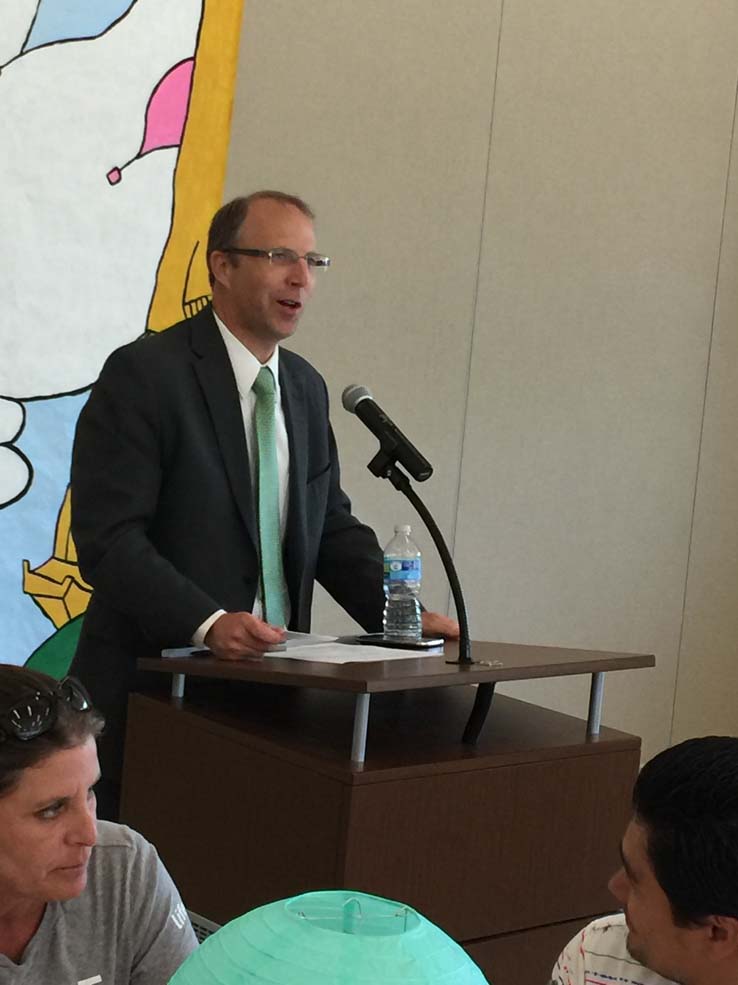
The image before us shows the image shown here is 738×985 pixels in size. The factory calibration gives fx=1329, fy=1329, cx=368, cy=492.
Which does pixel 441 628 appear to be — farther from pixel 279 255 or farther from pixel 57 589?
pixel 57 589

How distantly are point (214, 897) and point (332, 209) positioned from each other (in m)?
2.82

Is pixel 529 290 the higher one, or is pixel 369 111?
pixel 369 111

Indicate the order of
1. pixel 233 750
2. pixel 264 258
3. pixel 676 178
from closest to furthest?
pixel 233 750
pixel 264 258
pixel 676 178

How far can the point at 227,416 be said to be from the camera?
2.57 meters

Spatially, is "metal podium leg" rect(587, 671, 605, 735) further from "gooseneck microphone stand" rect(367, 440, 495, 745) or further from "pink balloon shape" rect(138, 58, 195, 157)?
"pink balloon shape" rect(138, 58, 195, 157)

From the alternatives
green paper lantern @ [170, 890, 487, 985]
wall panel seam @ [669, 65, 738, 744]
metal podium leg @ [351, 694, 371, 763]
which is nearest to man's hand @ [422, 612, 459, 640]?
metal podium leg @ [351, 694, 371, 763]

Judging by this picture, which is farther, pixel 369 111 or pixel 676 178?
pixel 676 178

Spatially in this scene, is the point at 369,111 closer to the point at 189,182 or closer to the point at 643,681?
the point at 189,182

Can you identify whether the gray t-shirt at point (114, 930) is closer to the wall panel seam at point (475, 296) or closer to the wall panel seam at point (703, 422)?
the wall panel seam at point (475, 296)

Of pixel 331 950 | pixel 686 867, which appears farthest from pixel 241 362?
pixel 331 950

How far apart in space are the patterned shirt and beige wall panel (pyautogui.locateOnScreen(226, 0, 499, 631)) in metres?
3.01

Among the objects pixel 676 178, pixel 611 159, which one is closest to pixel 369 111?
pixel 611 159

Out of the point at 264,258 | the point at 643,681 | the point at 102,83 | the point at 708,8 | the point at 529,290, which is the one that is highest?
the point at 708,8

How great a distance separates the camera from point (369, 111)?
4500 millimetres
